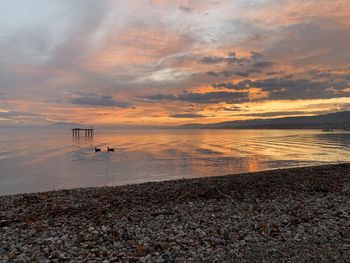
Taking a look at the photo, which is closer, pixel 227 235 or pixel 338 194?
pixel 227 235

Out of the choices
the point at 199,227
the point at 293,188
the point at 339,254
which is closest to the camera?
the point at 339,254

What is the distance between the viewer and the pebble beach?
652 cm

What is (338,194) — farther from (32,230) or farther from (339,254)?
(32,230)

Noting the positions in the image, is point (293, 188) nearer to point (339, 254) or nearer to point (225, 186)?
point (225, 186)

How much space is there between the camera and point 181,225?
820 cm

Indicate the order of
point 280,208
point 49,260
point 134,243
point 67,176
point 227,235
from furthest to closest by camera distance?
point 67,176 < point 280,208 < point 227,235 < point 134,243 < point 49,260

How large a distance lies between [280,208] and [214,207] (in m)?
2.30

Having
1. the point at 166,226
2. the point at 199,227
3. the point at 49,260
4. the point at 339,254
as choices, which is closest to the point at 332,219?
the point at 339,254

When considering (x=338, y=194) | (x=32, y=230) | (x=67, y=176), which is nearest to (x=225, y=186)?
(x=338, y=194)

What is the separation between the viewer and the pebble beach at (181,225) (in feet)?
21.4

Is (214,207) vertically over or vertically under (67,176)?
over

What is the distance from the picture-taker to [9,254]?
6352 mm

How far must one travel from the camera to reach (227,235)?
7.60 meters

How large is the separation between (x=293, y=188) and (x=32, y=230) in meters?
10.4
